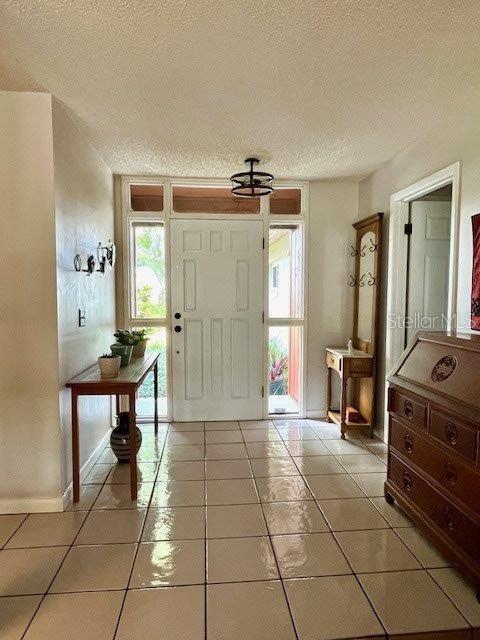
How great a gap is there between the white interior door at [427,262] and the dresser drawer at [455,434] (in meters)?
1.44

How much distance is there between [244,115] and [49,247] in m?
1.42

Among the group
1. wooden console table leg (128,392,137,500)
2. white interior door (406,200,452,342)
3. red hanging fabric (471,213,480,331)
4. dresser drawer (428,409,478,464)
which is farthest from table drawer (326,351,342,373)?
wooden console table leg (128,392,137,500)

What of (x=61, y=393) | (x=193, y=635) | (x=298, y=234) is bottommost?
(x=193, y=635)

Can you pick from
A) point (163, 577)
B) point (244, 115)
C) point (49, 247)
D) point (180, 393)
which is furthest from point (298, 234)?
point (163, 577)

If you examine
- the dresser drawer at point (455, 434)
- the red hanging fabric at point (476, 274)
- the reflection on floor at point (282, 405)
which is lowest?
the reflection on floor at point (282, 405)

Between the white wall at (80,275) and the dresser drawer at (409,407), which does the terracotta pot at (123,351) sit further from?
the dresser drawer at (409,407)

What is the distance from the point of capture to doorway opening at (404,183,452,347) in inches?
128

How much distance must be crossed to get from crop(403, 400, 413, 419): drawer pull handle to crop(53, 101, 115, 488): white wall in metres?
1.99

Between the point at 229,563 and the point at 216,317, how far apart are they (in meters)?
2.39

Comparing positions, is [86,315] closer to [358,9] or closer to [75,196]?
[75,196]

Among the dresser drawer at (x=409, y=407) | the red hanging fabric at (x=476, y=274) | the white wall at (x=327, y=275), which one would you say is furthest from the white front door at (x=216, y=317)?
the red hanging fabric at (x=476, y=274)

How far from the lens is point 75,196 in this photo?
2643mm

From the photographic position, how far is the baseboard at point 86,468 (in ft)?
7.84

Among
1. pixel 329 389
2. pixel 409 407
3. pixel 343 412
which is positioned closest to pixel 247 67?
pixel 409 407
